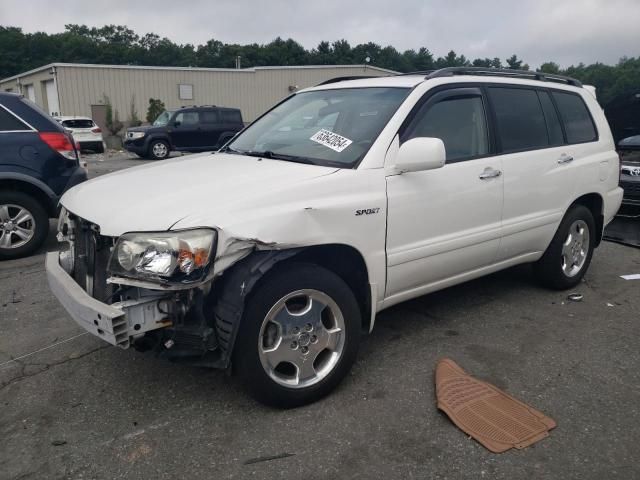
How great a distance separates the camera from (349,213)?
9.78ft

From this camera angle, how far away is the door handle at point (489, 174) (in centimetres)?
374

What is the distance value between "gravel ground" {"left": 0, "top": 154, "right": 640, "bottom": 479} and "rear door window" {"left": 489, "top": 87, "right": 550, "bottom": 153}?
1.34 m

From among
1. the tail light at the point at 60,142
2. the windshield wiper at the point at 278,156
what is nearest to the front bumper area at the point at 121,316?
the windshield wiper at the point at 278,156

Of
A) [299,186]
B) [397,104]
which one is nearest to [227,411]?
[299,186]

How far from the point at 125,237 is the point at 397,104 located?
73.4 inches

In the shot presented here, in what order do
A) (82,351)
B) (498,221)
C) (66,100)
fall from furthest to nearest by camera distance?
(66,100), (498,221), (82,351)

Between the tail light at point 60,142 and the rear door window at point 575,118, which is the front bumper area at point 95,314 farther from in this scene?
the rear door window at point 575,118

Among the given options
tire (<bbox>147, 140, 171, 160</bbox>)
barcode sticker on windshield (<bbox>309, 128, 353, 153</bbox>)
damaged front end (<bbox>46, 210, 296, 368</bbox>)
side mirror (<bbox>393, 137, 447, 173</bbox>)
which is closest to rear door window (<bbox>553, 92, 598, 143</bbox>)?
side mirror (<bbox>393, 137, 447, 173</bbox>)

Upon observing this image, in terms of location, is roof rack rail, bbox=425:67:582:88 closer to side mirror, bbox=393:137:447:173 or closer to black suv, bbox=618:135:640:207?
side mirror, bbox=393:137:447:173

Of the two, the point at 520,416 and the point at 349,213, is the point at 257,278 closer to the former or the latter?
the point at 349,213

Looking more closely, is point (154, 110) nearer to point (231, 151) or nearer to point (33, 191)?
point (33, 191)

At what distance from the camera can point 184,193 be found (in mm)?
2855

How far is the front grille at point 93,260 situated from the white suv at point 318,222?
1 cm

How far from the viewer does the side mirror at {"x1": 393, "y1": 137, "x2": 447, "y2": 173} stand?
10.2 ft
